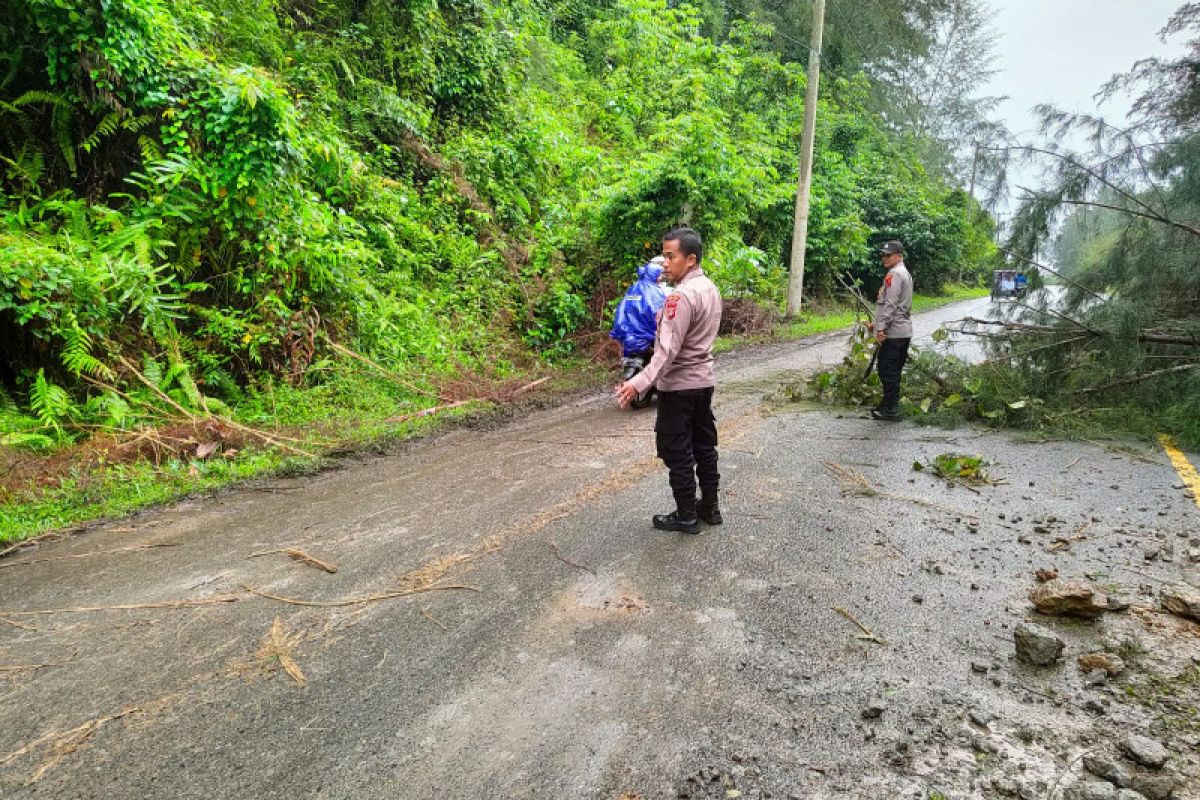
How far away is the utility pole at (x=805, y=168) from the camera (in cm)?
1577

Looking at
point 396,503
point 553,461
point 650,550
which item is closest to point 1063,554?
point 650,550

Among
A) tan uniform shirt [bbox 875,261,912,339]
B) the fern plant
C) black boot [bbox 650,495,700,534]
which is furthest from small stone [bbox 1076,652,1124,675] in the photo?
the fern plant

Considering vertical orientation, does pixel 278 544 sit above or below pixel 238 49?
below

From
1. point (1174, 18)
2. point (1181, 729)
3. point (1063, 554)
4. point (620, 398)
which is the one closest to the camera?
point (1181, 729)

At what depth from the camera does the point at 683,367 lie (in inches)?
171

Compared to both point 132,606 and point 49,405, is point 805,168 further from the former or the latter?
point 132,606

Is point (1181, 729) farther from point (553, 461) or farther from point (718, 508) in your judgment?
point (553, 461)

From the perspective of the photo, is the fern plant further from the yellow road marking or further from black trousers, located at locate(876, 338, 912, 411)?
the yellow road marking

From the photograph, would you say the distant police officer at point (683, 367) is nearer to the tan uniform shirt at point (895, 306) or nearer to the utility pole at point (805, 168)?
the tan uniform shirt at point (895, 306)

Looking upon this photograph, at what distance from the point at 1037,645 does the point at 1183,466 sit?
4.36m

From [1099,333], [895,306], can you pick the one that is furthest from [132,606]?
[1099,333]

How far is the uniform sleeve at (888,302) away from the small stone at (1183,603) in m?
4.56

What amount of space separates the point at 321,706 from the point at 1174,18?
12130mm

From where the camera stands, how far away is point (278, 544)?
422 centimetres
